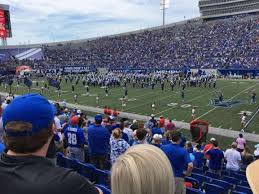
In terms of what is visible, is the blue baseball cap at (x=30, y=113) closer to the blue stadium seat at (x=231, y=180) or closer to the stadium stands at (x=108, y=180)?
the stadium stands at (x=108, y=180)

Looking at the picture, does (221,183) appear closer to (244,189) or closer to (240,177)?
(244,189)

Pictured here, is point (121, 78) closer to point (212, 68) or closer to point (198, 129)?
point (212, 68)

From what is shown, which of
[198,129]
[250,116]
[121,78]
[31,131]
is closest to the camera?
[31,131]

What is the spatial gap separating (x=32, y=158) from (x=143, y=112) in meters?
21.1

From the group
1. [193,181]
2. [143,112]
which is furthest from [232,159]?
[143,112]

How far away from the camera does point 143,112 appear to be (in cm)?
2292

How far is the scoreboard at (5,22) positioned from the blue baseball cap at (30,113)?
3084cm

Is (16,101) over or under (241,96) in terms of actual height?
over

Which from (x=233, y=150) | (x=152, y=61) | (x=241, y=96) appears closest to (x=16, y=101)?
(x=233, y=150)

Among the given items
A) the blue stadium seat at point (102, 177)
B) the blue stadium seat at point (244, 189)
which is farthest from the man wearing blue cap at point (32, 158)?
the blue stadium seat at point (244, 189)

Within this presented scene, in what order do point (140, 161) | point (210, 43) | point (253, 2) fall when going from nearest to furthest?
point (140, 161) → point (210, 43) → point (253, 2)

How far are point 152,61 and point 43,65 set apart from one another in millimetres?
23491

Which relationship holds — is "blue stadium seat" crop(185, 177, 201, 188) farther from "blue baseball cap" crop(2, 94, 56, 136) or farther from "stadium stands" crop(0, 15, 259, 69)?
"stadium stands" crop(0, 15, 259, 69)

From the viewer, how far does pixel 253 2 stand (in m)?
86.3
